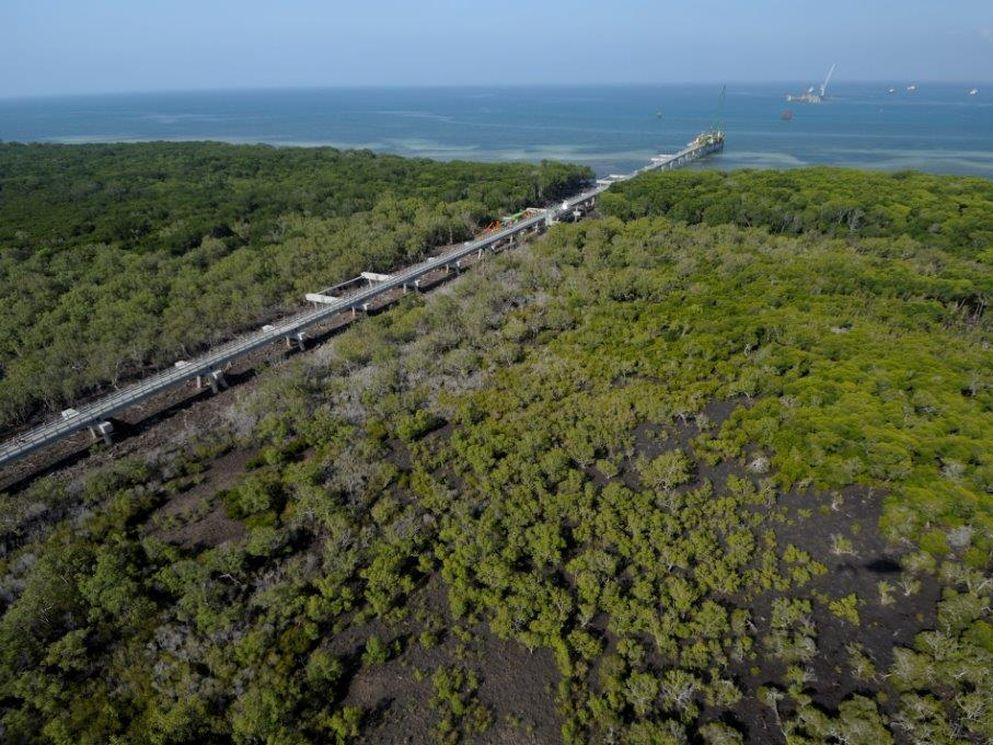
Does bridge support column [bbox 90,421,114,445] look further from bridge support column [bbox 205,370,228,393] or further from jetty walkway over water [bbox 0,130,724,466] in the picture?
bridge support column [bbox 205,370,228,393]

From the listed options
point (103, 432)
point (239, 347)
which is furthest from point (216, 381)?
point (103, 432)

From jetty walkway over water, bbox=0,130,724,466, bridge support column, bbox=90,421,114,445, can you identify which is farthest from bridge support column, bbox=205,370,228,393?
bridge support column, bbox=90,421,114,445

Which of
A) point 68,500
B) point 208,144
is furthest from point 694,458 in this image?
point 208,144

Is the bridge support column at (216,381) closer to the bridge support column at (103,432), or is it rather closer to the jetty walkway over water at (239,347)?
the jetty walkway over water at (239,347)

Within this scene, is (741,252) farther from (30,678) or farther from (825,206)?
(30,678)

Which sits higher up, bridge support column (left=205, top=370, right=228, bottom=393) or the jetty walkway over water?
the jetty walkway over water

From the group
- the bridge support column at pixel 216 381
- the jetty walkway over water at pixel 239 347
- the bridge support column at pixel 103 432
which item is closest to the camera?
the jetty walkway over water at pixel 239 347

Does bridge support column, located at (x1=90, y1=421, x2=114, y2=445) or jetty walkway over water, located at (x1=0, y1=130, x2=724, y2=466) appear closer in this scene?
jetty walkway over water, located at (x1=0, y1=130, x2=724, y2=466)

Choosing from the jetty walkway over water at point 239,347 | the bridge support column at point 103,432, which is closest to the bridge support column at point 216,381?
the jetty walkway over water at point 239,347

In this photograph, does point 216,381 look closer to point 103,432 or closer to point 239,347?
point 239,347
